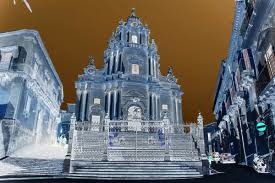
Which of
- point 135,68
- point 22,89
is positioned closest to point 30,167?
point 22,89

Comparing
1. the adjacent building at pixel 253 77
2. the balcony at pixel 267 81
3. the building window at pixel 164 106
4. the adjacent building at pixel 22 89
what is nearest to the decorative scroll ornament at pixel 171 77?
the building window at pixel 164 106

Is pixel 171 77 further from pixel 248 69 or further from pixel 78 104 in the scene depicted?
pixel 248 69

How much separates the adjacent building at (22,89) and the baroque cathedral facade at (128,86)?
14.8 feet

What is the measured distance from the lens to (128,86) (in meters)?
26.4

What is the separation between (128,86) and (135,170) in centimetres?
1525

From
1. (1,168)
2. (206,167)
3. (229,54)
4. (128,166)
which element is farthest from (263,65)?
(1,168)

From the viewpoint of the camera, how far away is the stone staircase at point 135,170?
1133 cm

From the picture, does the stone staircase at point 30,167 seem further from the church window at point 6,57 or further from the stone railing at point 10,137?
the church window at point 6,57

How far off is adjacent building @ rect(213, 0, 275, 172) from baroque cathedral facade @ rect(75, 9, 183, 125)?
828 centimetres

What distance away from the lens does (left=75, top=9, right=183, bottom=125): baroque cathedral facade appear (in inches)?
1008

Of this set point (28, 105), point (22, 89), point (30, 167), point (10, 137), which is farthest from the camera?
point (28, 105)

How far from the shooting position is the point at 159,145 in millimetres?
16703

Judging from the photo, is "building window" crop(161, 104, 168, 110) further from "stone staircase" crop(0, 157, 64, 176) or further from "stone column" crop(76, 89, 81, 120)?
"stone staircase" crop(0, 157, 64, 176)

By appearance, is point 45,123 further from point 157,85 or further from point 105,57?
point 157,85
